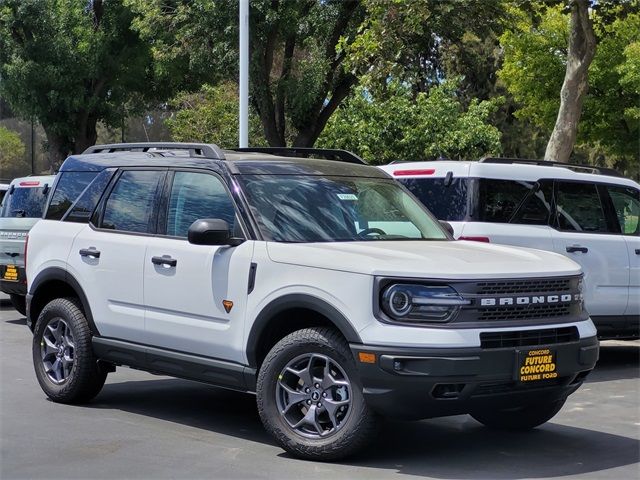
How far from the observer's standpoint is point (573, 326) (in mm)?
6539

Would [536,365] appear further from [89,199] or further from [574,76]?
[574,76]

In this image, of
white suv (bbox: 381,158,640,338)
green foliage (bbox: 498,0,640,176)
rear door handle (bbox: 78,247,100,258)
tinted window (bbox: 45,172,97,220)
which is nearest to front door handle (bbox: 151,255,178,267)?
rear door handle (bbox: 78,247,100,258)

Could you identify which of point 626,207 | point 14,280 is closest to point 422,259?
point 626,207

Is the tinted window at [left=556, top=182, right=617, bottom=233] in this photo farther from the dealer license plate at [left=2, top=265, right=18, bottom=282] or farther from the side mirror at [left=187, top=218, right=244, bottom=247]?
the dealer license plate at [left=2, top=265, right=18, bottom=282]

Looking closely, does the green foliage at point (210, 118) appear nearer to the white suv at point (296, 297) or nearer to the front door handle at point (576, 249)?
the front door handle at point (576, 249)

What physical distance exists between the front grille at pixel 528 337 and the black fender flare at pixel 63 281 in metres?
3.29

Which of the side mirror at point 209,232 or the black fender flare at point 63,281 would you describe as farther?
the black fender flare at point 63,281

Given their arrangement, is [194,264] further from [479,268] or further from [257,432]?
[479,268]

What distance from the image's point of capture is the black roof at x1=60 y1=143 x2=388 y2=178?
734 cm

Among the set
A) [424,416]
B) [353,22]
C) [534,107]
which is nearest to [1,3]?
[353,22]

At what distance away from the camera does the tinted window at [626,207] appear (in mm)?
10852

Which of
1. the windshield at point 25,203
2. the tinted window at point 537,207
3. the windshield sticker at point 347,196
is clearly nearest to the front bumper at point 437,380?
the windshield sticker at point 347,196

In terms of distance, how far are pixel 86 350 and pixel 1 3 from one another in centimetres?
2145

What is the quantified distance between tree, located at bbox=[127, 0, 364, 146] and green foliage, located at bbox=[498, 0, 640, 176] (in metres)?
6.80
